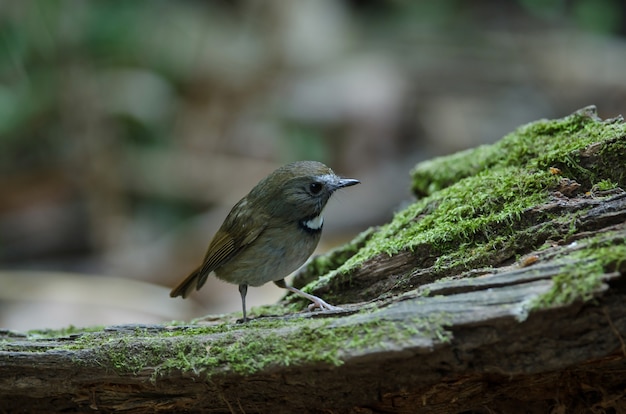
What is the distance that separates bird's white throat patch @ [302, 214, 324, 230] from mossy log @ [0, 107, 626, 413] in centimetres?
39

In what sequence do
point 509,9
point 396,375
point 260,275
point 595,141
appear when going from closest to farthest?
point 396,375
point 595,141
point 260,275
point 509,9

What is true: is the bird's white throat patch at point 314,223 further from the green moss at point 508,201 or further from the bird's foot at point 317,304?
the bird's foot at point 317,304

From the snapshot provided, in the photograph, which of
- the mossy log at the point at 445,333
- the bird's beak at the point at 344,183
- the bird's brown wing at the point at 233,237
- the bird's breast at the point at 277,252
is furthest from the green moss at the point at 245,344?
the bird's beak at the point at 344,183

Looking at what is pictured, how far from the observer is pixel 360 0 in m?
14.4

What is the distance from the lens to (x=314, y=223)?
162 inches

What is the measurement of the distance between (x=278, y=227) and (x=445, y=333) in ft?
5.49

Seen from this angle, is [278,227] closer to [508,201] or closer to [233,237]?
[233,237]

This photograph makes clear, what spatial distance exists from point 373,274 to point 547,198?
0.88m

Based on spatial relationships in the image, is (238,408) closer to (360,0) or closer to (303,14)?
(303,14)

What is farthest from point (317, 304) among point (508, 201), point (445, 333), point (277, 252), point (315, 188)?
point (445, 333)

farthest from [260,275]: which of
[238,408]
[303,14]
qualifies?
[303,14]

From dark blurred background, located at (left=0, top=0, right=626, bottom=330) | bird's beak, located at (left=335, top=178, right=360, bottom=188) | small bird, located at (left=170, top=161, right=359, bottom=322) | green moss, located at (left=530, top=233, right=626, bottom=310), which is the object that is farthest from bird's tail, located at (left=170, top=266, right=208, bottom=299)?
dark blurred background, located at (left=0, top=0, right=626, bottom=330)

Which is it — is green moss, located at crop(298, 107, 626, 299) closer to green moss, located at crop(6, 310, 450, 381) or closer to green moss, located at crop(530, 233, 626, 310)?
green moss, located at crop(530, 233, 626, 310)

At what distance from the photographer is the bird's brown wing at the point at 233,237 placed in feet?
13.4
